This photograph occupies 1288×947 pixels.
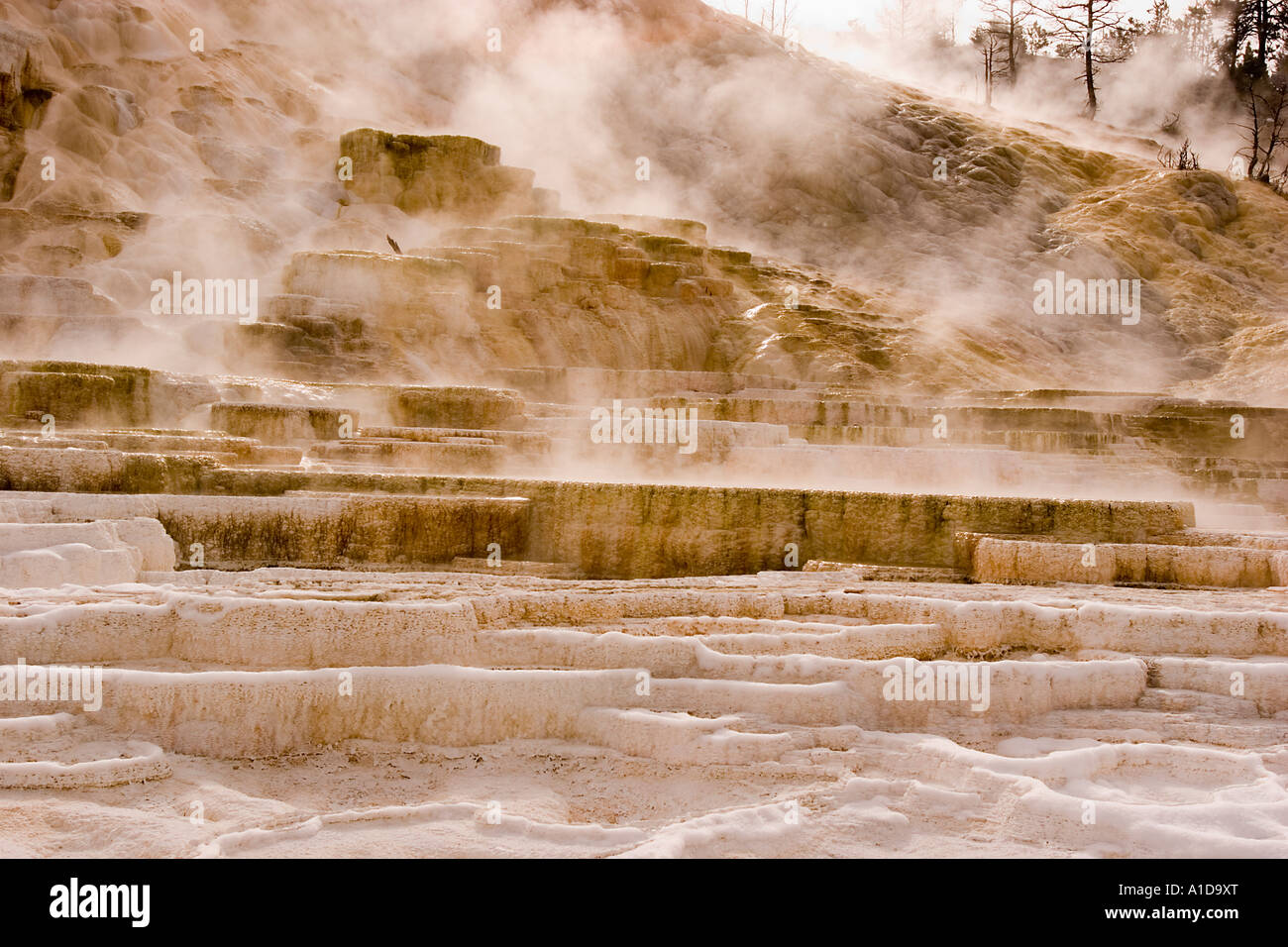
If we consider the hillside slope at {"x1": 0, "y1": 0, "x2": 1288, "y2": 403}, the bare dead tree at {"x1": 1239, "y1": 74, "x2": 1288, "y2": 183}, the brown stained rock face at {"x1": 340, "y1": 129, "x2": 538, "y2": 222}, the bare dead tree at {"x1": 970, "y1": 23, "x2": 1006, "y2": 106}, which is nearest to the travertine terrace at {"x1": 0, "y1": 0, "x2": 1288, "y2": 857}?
the hillside slope at {"x1": 0, "y1": 0, "x2": 1288, "y2": 403}

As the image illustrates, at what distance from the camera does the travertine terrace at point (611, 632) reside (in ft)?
9.61

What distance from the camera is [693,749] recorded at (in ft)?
10.8

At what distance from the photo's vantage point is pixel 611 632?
13.0 ft

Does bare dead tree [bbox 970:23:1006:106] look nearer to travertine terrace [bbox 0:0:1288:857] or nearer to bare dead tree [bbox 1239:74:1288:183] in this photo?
bare dead tree [bbox 1239:74:1288:183]

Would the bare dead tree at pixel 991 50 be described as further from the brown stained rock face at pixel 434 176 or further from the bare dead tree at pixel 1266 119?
the brown stained rock face at pixel 434 176

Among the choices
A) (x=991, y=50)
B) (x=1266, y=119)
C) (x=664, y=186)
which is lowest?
(x=664, y=186)

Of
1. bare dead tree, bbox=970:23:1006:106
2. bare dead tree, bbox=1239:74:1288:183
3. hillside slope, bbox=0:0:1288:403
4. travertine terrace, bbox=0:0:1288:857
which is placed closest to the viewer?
travertine terrace, bbox=0:0:1288:857

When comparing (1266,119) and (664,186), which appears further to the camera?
(1266,119)

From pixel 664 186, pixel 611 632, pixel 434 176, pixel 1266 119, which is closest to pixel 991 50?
pixel 1266 119

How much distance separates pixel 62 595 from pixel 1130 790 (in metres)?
4.00

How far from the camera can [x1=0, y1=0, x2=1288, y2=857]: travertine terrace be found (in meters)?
2.93

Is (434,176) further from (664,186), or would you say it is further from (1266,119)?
(1266,119)

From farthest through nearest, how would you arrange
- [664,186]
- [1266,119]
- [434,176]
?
[1266,119], [664,186], [434,176]

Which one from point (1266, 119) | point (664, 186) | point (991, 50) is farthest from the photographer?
point (991, 50)
